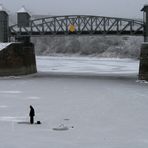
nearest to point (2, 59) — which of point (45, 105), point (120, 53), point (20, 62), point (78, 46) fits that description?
point (20, 62)

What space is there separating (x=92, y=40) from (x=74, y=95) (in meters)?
127

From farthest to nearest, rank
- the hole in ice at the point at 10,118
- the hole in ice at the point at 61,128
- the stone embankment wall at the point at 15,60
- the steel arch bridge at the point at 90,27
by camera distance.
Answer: the steel arch bridge at the point at 90,27 → the stone embankment wall at the point at 15,60 → the hole in ice at the point at 10,118 → the hole in ice at the point at 61,128

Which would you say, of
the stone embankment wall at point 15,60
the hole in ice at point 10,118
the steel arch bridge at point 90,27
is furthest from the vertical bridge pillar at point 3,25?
the hole in ice at point 10,118

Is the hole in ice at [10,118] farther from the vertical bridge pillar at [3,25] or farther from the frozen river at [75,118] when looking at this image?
the vertical bridge pillar at [3,25]

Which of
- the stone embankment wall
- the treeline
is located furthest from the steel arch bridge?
the treeline

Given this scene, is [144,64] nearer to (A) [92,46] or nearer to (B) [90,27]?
(B) [90,27]

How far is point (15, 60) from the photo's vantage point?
56.1 metres

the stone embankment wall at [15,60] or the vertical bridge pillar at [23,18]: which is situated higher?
the vertical bridge pillar at [23,18]

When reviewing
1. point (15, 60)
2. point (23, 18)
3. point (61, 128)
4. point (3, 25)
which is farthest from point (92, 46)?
point (61, 128)

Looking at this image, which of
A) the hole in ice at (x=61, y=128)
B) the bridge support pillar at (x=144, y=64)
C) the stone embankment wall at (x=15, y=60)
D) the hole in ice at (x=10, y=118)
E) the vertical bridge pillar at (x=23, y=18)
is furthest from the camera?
the vertical bridge pillar at (x=23, y=18)

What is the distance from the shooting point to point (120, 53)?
144 meters

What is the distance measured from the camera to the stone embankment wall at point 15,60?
54.7 m

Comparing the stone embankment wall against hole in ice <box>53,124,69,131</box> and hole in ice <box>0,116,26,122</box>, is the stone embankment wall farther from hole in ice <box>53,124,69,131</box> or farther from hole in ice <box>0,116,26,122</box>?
hole in ice <box>53,124,69,131</box>

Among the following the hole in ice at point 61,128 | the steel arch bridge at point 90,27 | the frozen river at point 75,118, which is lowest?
the frozen river at point 75,118
